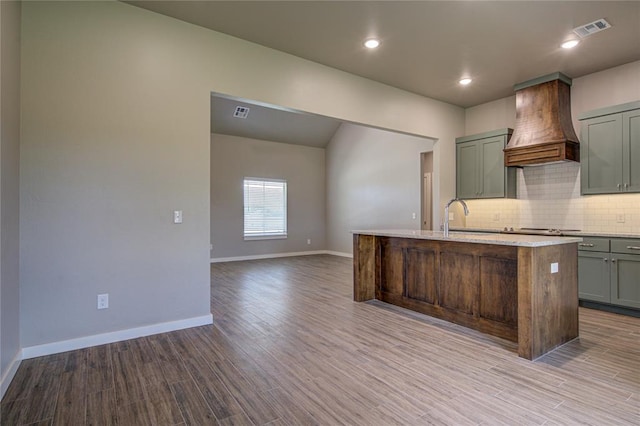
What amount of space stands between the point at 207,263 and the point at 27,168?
1692 mm

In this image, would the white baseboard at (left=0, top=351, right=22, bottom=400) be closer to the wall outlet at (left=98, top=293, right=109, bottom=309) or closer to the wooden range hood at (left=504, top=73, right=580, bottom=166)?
the wall outlet at (left=98, top=293, right=109, bottom=309)

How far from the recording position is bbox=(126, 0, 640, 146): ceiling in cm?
317

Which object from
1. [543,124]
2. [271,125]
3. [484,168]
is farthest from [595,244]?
[271,125]

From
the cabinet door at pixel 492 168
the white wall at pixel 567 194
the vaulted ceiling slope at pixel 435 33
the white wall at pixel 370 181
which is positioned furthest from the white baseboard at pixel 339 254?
the vaulted ceiling slope at pixel 435 33

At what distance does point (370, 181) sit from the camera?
8.41m

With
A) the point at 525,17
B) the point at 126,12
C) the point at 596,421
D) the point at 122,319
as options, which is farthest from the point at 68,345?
the point at 525,17

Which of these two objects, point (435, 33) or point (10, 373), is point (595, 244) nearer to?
point (435, 33)

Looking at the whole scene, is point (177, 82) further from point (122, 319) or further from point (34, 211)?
point (122, 319)

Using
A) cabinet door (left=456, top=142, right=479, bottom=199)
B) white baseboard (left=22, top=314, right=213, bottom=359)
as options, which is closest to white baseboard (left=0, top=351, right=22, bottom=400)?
white baseboard (left=22, top=314, right=213, bottom=359)

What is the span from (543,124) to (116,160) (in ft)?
17.2

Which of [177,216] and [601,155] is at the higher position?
[601,155]

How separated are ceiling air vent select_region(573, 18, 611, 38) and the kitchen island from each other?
2204 millimetres

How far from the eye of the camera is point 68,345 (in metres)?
2.86

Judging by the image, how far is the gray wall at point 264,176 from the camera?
26.6 ft
